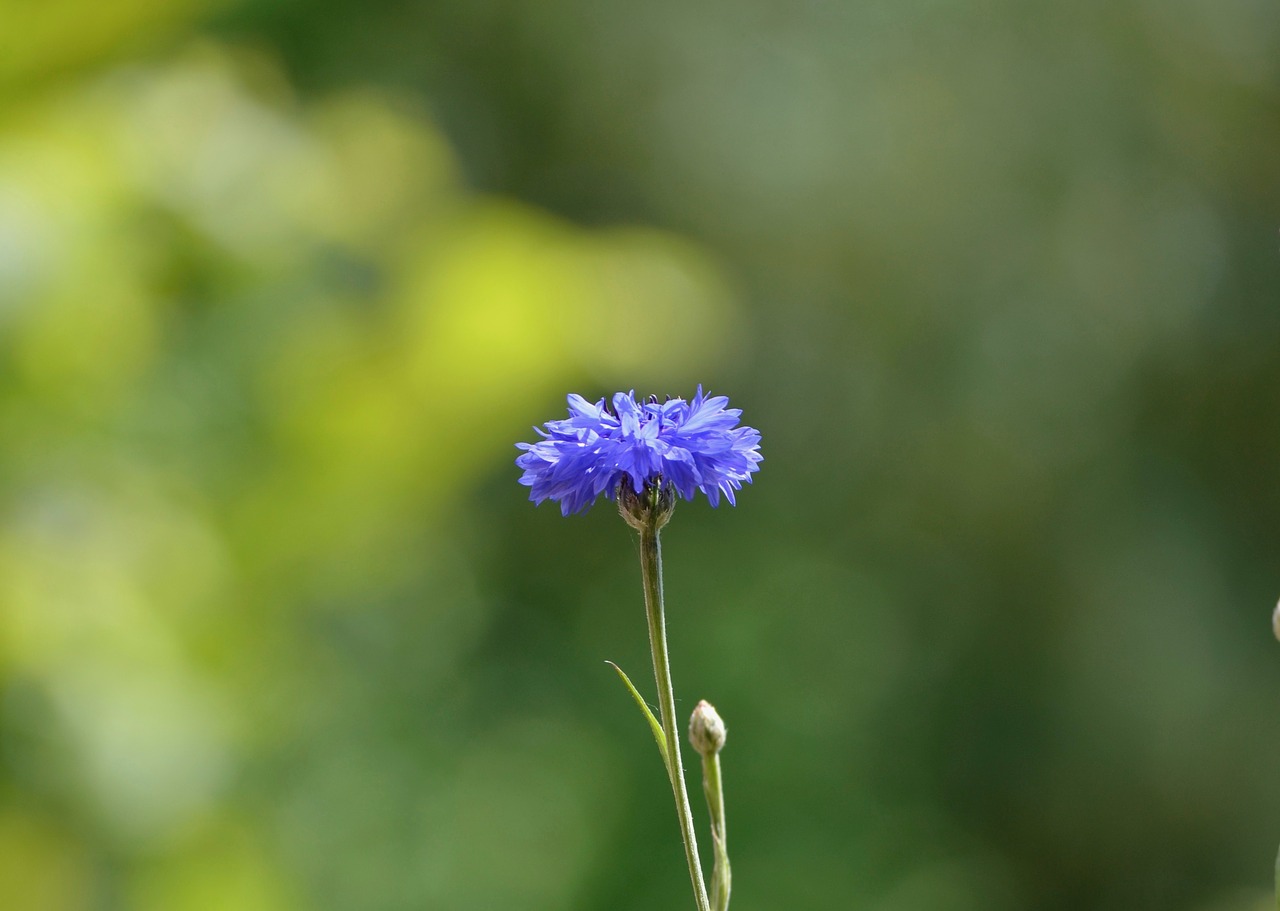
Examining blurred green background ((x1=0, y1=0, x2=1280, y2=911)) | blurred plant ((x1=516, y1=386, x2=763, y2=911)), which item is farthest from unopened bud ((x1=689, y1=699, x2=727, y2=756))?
blurred green background ((x1=0, y1=0, x2=1280, y2=911))

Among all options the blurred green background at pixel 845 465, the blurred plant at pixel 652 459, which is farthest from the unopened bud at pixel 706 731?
the blurred green background at pixel 845 465

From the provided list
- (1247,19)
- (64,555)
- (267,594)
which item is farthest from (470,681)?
(1247,19)

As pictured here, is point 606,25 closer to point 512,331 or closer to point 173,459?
point 512,331

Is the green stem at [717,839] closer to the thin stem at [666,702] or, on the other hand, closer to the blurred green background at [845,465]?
the thin stem at [666,702]

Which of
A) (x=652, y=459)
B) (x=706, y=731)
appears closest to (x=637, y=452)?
(x=652, y=459)

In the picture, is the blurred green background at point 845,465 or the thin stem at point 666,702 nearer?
the thin stem at point 666,702

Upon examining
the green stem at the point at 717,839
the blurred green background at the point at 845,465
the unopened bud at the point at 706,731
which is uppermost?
the blurred green background at the point at 845,465
